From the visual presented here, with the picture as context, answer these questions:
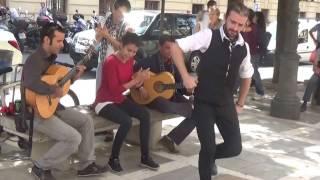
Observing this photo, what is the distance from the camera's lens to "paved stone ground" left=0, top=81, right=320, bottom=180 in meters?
5.59

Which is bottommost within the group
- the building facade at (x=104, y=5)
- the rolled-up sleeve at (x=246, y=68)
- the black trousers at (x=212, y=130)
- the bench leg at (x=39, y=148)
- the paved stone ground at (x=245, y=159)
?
the paved stone ground at (x=245, y=159)

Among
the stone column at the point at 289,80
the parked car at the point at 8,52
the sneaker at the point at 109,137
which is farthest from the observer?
the stone column at the point at 289,80

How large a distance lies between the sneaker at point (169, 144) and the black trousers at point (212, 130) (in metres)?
1.45

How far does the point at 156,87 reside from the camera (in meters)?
6.20

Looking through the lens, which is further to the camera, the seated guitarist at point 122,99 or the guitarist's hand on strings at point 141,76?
the guitarist's hand on strings at point 141,76

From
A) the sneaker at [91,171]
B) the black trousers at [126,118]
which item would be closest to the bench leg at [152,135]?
the black trousers at [126,118]

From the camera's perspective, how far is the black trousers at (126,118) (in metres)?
5.57

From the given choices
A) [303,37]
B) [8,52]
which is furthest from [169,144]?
[303,37]

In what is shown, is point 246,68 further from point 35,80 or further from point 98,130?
point 35,80

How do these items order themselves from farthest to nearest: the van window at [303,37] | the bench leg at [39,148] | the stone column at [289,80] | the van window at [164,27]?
the van window at [303,37] → the van window at [164,27] → the stone column at [289,80] → the bench leg at [39,148]

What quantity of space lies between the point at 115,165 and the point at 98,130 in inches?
15.0

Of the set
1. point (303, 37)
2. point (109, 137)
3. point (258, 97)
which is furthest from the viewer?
point (303, 37)

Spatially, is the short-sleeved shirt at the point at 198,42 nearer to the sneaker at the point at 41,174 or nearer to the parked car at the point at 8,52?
the sneaker at the point at 41,174

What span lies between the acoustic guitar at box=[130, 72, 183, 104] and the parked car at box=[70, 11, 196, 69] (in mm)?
6399
